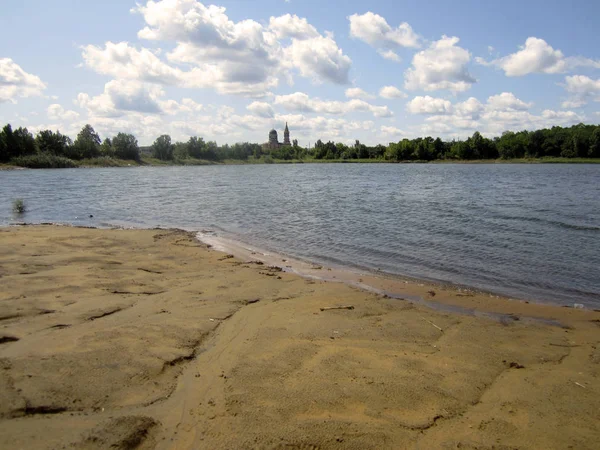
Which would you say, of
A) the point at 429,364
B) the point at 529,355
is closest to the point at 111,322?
the point at 429,364

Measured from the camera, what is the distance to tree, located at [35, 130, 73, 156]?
381ft

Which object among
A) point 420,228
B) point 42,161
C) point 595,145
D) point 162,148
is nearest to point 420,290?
point 420,228

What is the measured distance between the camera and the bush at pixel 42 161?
332 ft

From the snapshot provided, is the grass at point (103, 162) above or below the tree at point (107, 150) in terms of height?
below

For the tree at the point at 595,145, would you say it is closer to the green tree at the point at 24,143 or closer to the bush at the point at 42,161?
the bush at the point at 42,161

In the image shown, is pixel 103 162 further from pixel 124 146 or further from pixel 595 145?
pixel 595 145

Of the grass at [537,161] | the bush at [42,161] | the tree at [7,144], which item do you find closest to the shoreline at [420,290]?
the bush at [42,161]

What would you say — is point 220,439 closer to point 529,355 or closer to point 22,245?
point 529,355

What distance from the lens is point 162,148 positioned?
17325 cm

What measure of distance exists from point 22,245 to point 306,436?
13.0m

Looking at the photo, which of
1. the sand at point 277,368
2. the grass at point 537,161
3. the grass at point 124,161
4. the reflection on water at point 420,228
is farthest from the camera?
the grass at point 537,161

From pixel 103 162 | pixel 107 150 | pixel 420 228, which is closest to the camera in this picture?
pixel 420 228

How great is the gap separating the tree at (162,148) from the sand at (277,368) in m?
173

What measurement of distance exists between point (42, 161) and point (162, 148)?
70.4 m
